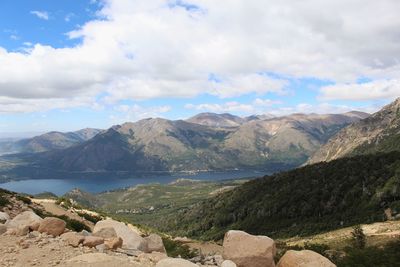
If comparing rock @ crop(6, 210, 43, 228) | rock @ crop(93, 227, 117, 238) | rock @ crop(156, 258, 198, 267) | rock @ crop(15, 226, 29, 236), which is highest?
rock @ crop(6, 210, 43, 228)

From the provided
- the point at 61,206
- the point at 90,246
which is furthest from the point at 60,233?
the point at 61,206

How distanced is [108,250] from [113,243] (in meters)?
0.51

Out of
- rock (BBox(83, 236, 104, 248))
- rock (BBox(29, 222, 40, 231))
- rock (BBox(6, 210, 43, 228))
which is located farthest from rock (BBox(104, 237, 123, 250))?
rock (BBox(6, 210, 43, 228))

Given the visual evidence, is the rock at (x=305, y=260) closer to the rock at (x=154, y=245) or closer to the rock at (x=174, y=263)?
the rock at (x=174, y=263)

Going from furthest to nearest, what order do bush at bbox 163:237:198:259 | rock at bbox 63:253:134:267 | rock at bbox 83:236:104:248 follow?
bush at bbox 163:237:198:259 < rock at bbox 83:236:104:248 < rock at bbox 63:253:134:267

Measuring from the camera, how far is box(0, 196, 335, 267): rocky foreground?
17.3 metres

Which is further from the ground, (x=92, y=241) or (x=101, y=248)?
(x=92, y=241)

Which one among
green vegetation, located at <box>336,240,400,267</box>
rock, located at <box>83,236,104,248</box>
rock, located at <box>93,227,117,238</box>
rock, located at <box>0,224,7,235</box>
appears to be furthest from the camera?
green vegetation, located at <box>336,240,400,267</box>

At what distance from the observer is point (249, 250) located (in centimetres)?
1908

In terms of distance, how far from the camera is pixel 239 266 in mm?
19031

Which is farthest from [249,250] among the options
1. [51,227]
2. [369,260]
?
[369,260]

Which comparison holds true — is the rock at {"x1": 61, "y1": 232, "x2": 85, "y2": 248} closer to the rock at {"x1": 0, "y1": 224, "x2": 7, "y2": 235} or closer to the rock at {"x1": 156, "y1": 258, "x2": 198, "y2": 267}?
the rock at {"x1": 0, "y1": 224, "x2": 7, "y2": 235}

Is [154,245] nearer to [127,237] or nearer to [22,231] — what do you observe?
[127,237]

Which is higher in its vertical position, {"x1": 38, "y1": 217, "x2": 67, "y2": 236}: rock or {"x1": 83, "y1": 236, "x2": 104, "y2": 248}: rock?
{"x1": 38, "y1": 217, "x2": 67, "y2": 236}: rock
